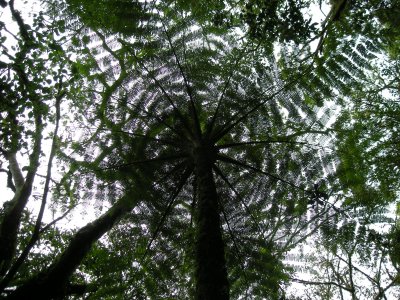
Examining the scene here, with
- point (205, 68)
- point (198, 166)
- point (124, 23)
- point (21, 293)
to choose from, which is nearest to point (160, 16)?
A: point (124, 23)

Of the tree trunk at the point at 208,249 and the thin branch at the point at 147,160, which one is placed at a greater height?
the thin branch at the point at 147,160

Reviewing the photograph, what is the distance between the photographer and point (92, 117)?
15.3ft

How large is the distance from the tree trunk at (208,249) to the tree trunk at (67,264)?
151 cm

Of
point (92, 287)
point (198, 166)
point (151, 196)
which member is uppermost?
point (151, 196)

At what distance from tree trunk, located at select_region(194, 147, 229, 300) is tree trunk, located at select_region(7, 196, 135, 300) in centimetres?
151

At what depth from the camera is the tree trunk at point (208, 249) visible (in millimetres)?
2217

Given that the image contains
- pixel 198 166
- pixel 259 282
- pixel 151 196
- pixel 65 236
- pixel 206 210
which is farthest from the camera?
pixel 65 236

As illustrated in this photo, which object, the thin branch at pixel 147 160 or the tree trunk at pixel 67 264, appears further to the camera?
the thin branch at pixel 147 160

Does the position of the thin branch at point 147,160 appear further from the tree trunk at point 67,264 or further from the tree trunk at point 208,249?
the tree trunk at point 208,249

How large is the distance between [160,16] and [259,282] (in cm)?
371

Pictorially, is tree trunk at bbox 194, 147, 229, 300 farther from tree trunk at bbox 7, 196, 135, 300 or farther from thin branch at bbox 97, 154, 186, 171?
tree trunk at bbox 7, 196, 135, 300

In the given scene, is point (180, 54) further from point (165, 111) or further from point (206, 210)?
point (206, 210)

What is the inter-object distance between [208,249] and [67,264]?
2711mm


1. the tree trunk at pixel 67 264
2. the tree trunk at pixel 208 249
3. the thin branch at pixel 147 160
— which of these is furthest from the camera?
the thin branch at pixel 147 160
